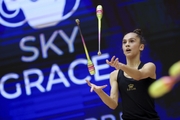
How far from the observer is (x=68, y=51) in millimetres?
2822

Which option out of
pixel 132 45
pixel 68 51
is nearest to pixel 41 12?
pixel 68 51

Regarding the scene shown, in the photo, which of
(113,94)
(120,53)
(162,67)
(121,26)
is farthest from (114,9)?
(113,94)

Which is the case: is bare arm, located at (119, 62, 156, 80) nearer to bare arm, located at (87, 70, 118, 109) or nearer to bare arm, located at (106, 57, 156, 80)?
bare arm, located at (106, 57, 156, 80)

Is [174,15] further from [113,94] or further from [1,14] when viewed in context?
[1,14]

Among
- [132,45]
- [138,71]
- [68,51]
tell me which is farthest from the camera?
[68,51]

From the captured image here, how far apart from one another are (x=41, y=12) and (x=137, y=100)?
4.09ft

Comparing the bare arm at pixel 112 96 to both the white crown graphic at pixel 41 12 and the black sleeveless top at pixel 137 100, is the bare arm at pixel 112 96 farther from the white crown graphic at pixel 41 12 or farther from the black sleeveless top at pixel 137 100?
the white crown graphic at pixel 41 12

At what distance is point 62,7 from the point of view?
2871 millimetres

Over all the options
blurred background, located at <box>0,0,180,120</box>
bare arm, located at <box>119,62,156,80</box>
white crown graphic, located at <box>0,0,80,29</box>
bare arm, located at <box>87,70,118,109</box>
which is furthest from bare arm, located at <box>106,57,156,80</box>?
white crown graphic, located at <box>0,0,80,29</box>

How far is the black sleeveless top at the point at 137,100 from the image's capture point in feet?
6.33

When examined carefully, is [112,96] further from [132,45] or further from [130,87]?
[132,45]

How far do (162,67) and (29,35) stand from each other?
1.00m

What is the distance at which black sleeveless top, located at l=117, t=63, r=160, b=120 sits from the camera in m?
1.93

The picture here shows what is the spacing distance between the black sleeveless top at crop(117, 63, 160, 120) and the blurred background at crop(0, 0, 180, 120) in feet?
2.27
